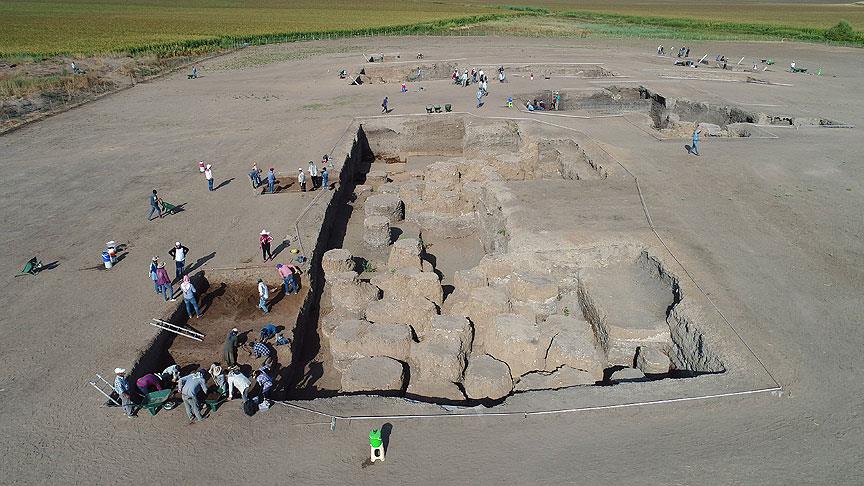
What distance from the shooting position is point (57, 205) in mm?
15922

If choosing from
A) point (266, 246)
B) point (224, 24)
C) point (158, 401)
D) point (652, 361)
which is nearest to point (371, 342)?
point (158, 401)

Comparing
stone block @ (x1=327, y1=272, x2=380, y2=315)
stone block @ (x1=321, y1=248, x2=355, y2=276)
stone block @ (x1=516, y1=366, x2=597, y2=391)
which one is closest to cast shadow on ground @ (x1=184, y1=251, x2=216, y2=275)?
stone block @ (x1=321, y1=248, x2=355, y2=276)

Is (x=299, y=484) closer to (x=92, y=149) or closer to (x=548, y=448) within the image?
(x=548, y=448)

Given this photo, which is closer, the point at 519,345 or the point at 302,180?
the point at 519,345

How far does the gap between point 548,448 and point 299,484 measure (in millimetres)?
3290

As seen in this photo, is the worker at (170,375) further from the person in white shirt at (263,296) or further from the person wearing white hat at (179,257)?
the person wearing white hat at (179,257)

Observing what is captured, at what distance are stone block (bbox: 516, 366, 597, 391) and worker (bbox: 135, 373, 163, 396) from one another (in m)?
6.07

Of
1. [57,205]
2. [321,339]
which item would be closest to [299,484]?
[321,339]

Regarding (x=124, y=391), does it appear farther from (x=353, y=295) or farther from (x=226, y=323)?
(x=353, y=295)

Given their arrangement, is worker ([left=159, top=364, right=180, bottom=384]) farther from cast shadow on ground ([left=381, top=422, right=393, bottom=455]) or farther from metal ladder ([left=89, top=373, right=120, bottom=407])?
cast shadow on ground ([left=381, top=422, right=393, bottom=455])

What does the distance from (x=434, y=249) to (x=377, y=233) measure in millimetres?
1765

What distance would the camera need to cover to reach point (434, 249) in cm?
1548

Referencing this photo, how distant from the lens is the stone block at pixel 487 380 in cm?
891

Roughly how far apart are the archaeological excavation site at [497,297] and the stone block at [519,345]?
2cm
